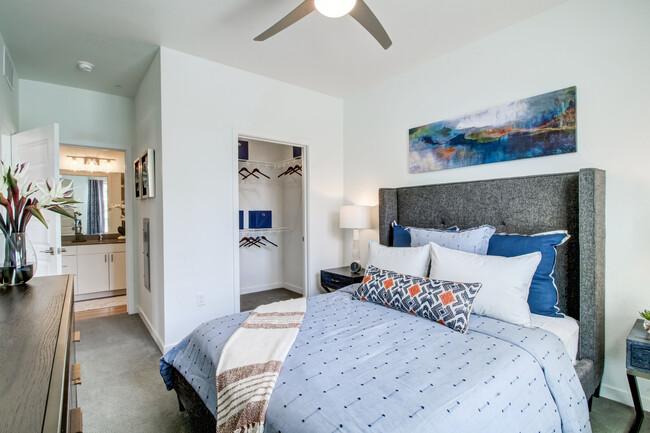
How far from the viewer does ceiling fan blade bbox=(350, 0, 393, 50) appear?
5.76ft

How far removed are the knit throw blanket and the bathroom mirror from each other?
4.78 metres

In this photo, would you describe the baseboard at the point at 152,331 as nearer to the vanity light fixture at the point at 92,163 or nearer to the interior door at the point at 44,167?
the interior door at the point at 44,167

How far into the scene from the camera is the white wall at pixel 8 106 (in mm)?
2701

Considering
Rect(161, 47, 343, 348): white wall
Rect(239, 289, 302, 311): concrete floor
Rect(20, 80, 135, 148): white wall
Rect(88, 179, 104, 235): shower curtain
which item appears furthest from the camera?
Rect(88, 179, 104, 235): shower curtain

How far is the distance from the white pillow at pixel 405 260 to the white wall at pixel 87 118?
321cm

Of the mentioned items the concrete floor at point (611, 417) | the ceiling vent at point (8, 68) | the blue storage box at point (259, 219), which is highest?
the ceiling vent at point (8, 68)

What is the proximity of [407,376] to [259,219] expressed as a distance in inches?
150

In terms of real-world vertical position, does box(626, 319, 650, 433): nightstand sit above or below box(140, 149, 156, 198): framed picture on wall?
below

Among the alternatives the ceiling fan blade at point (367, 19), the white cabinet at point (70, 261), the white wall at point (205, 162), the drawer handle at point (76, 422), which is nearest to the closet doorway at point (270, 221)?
the white wall at point (205, 162)

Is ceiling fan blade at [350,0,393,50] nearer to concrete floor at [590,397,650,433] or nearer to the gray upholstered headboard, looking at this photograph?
the gray upholstered headboard

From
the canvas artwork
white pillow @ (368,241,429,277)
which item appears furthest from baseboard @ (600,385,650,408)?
the canvas artwork

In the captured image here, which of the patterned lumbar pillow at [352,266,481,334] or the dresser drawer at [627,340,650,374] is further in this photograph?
the patterned lumbar pillow at [352,266,481,334]

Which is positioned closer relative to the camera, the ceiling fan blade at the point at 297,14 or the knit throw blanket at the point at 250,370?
the knit throw blanket at the point at 250,370

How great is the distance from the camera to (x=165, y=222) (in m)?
2.87
